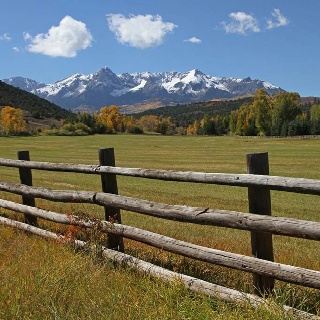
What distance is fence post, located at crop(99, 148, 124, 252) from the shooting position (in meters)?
6.49

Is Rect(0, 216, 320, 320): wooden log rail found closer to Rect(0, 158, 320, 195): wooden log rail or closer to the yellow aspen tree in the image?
Rect(0, 158, 320, 195): wooden log rail

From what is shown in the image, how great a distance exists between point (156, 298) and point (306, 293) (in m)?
1.67

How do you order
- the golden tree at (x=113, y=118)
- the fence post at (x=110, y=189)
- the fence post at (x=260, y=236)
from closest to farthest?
1. the fence post at (x=260, y=236)
2. the fence post at (x=110, y=189)
3. the golden tree at (x=113, y=118)

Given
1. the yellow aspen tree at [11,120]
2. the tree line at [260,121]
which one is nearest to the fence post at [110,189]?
the tree line at [260,121]

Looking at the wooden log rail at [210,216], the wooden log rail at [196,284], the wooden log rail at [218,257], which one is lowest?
the wooden log rail at [196,284]

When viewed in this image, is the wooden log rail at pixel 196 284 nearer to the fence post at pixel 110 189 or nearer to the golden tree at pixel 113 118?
the fence post at pixel 110 189

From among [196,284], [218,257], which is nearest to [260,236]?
[218,257]

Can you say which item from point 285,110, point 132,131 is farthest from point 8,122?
point 285,110

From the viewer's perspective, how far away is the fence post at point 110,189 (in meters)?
6.49

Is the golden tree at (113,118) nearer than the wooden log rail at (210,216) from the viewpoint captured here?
No

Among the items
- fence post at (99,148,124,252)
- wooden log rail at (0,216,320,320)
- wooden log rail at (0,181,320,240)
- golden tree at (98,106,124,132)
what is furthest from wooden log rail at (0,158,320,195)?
golden tree at (98,106,124,132)

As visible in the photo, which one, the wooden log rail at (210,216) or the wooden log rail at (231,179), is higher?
the wooden log rail at (231,179)

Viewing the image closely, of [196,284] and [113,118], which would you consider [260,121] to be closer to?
[113,118]

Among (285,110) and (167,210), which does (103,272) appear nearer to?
(167,210)
